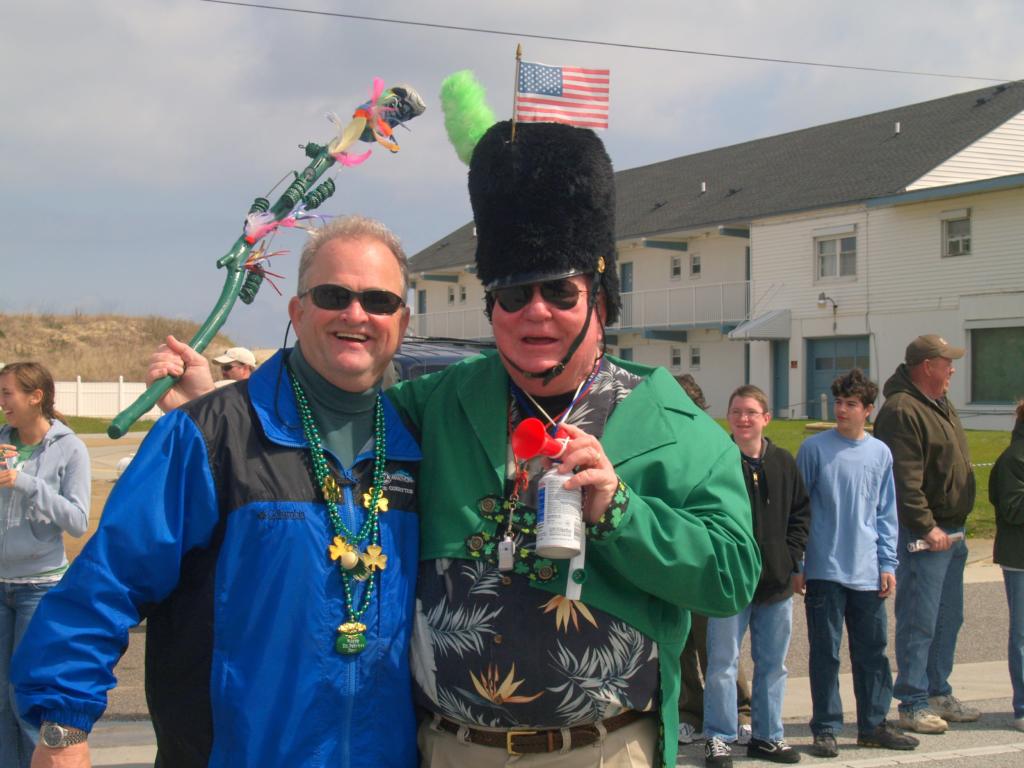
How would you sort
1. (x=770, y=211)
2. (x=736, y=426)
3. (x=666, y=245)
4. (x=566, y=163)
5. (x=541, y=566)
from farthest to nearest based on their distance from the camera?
(x=666, y=245), (x=770, y=211), (x=736, y=426), (x=566, y=163), (x=541, y=566)

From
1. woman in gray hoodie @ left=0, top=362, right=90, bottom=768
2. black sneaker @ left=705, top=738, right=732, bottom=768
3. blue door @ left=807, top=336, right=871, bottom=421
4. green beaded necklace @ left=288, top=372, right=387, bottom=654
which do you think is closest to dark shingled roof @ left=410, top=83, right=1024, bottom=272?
blue door @ left=807, top=336, right=871, bottom=421

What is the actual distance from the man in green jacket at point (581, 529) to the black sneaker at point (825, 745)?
3.45 metres

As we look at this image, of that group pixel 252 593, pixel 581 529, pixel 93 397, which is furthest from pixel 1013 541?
pixel 93 397

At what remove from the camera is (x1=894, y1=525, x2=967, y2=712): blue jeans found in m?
6.28

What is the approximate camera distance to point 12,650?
17.0 feet

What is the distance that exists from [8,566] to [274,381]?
323cm

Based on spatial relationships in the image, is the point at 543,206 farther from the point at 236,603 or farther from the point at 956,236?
the point at 956,236

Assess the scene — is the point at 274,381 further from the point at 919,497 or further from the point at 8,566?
the point at 919,497

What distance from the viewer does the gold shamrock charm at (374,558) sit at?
2.55m

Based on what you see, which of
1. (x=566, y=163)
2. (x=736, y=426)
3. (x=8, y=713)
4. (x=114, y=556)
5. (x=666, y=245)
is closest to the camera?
(x=114, y=556)

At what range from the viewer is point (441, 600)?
2656 millimetres

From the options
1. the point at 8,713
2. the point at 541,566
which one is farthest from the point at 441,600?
the point at 8,713

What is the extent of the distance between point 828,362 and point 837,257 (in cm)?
277

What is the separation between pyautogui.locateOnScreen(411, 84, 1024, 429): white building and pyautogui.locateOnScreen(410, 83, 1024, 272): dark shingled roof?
6 centimetres
